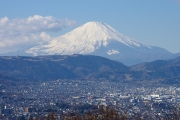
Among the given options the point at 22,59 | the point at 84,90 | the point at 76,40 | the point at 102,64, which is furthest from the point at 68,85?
the point at 76,40

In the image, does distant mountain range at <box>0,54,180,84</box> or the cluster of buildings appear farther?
distant mountain range at <box>0,54,180,84</box>

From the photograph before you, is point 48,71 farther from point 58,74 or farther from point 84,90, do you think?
point 84,90

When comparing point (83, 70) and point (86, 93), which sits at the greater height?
point (83, 70)

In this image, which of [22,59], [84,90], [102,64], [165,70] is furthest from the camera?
[102,64]

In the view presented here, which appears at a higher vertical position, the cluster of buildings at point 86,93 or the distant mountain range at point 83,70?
the distant mountain range at point 83,70

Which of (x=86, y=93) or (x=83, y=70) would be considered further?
(x=83, y=70)

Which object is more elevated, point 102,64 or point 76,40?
point 76,40

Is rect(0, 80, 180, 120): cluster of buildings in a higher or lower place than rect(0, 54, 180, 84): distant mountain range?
lower

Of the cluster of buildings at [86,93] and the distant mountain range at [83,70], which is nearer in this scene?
the cluster of buildings at [86,93]
